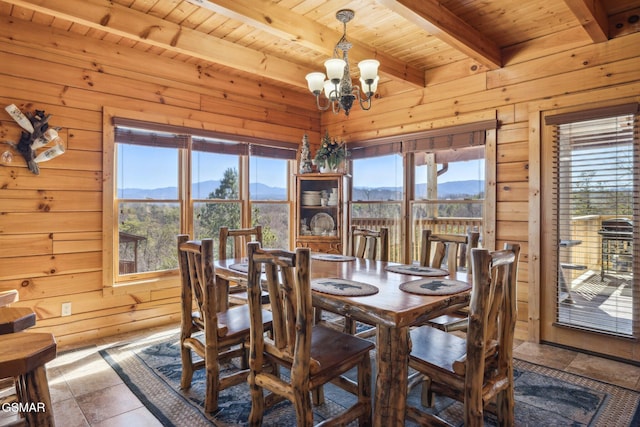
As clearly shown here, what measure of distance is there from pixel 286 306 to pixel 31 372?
3.37 ft

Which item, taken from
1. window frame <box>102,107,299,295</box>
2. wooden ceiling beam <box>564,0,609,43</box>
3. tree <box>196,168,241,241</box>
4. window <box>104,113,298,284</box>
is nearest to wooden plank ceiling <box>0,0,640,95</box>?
wooden ceiling beam <box>564,0,609,43</box>

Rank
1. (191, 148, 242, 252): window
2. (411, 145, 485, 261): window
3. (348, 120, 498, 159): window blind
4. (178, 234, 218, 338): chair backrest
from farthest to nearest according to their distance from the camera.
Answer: (191, 148, 242, 252): window, (411, 145, 485, 261): window, (348, 120, 498, 159): window blind, (178, 234, 218, 338): chair backrest

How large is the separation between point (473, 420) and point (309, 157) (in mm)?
3486

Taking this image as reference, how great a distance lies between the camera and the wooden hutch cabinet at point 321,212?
15.1 feet

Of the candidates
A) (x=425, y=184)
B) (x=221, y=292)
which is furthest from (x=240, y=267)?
(x=425, y=184)

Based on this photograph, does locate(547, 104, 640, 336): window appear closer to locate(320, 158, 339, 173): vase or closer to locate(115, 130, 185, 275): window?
locate(320, 158, 339, 173): vase

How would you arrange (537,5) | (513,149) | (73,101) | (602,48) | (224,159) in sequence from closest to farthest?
(537,5), (602,48), (73,101), (513,149), (224,159)

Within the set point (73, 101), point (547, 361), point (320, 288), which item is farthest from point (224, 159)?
point (547, 361)

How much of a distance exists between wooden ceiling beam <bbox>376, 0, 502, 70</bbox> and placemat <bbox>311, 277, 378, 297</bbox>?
5.75 feet

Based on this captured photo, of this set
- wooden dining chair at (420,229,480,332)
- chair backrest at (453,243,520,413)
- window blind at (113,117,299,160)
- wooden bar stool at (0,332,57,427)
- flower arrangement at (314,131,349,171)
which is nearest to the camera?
wooden bar stool at (0,332,57,427)

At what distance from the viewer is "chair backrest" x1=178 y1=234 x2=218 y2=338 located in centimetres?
214

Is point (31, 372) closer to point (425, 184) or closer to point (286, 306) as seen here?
point (286, 306)

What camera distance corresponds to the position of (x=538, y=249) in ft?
11.0

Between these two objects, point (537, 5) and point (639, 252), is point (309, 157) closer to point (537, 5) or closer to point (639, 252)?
point (537, 5)
